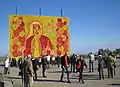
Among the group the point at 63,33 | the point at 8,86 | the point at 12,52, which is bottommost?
the point at 8,86

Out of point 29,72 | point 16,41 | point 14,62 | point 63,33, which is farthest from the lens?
point 14,62

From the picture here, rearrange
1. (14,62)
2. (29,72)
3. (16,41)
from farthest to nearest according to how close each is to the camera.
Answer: (14,62), (16,41), (29,72)

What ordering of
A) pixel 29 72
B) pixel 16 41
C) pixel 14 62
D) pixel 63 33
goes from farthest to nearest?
pixel 14 62, pixel 63 33, pixel 16 41, pixel 29 72

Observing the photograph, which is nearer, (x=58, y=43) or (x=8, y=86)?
(x=8, y=86)

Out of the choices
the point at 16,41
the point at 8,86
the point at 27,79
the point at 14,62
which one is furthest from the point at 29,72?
the point at 14,62

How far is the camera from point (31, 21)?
18.8 metres

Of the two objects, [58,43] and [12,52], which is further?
[58,43]

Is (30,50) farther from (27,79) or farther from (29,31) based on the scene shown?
(27,79)

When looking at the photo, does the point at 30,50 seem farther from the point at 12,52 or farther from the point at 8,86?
the point at 8,86

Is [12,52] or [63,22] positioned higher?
[63,22]

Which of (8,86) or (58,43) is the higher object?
(58,43)

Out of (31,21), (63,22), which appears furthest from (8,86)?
(63,22)

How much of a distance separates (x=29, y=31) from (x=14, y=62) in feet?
55.3

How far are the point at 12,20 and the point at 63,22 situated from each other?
3480mm
